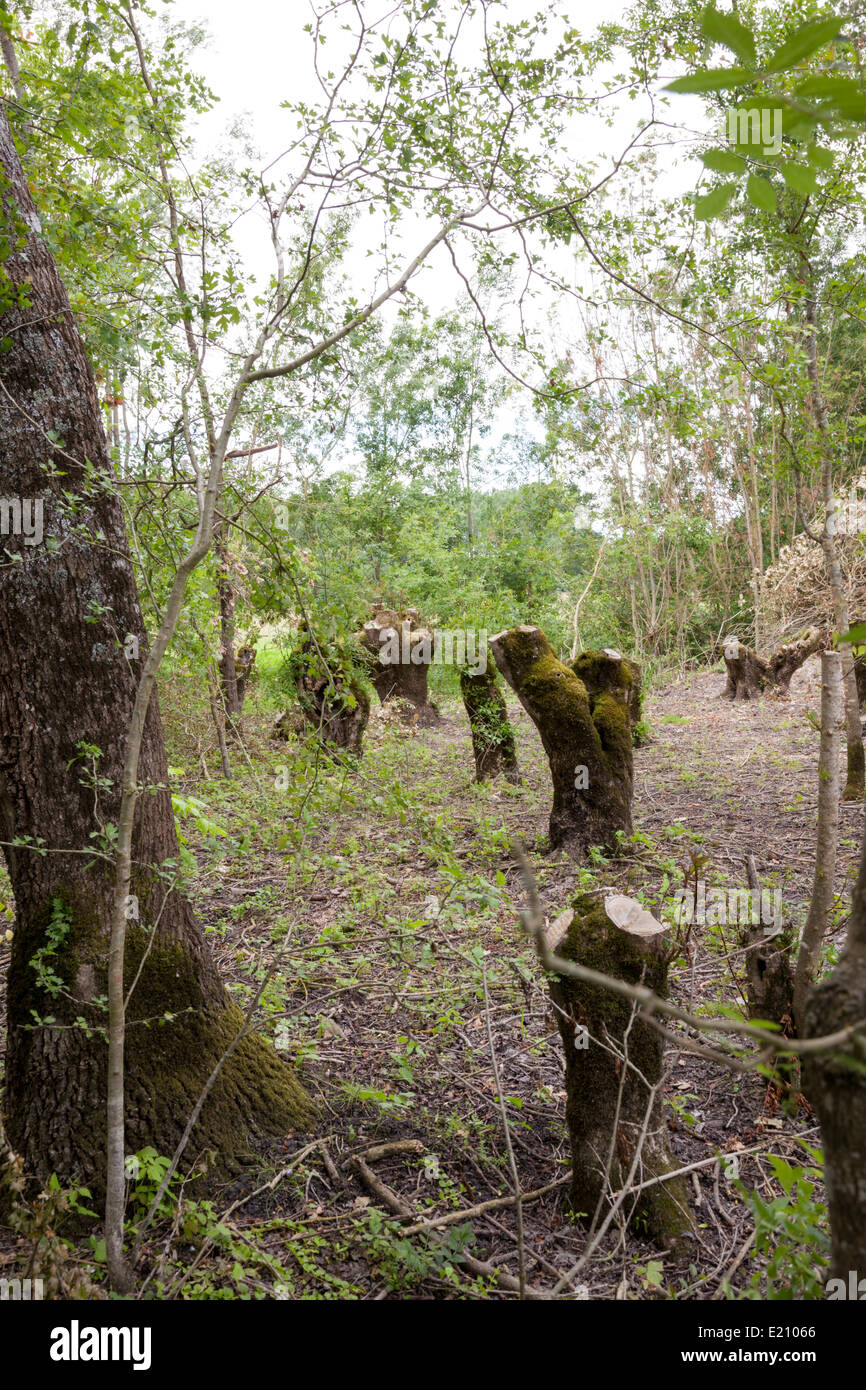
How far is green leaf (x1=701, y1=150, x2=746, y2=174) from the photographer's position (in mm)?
846

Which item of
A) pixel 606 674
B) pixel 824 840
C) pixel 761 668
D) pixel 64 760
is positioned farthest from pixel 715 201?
pixel 761 668

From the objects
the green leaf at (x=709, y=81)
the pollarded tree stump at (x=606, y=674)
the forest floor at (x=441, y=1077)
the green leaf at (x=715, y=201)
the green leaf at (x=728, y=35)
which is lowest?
the forest floor at (x=441, y=1077)

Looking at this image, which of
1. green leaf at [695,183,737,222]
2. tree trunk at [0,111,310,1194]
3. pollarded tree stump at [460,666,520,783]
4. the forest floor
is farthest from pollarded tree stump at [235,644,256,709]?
green leaf at [695,183,737,222]

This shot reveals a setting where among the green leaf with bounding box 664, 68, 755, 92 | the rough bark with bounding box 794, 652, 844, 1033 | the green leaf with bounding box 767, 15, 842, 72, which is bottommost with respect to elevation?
the rough bark with bounding box 794, 652, 844, 1033

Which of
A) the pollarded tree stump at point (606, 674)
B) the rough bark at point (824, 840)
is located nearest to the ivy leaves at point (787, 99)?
the rough bark at point (824, 840)

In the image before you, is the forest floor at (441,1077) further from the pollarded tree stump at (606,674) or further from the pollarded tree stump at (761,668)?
the pollarded tree stump at (761,668)

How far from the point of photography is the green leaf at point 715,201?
2.90 feet

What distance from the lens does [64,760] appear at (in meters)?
2.30

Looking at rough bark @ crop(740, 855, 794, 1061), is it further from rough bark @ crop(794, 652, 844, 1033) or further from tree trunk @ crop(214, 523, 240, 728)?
tree trunk @ crop(214, 523, 240, 728)

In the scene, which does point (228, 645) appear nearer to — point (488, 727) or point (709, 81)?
point (488, 727)

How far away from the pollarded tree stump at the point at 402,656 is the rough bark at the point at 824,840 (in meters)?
6.76

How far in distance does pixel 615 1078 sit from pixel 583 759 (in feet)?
10.3

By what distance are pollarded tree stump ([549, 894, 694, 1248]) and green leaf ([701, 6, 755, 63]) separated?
6.61ft
